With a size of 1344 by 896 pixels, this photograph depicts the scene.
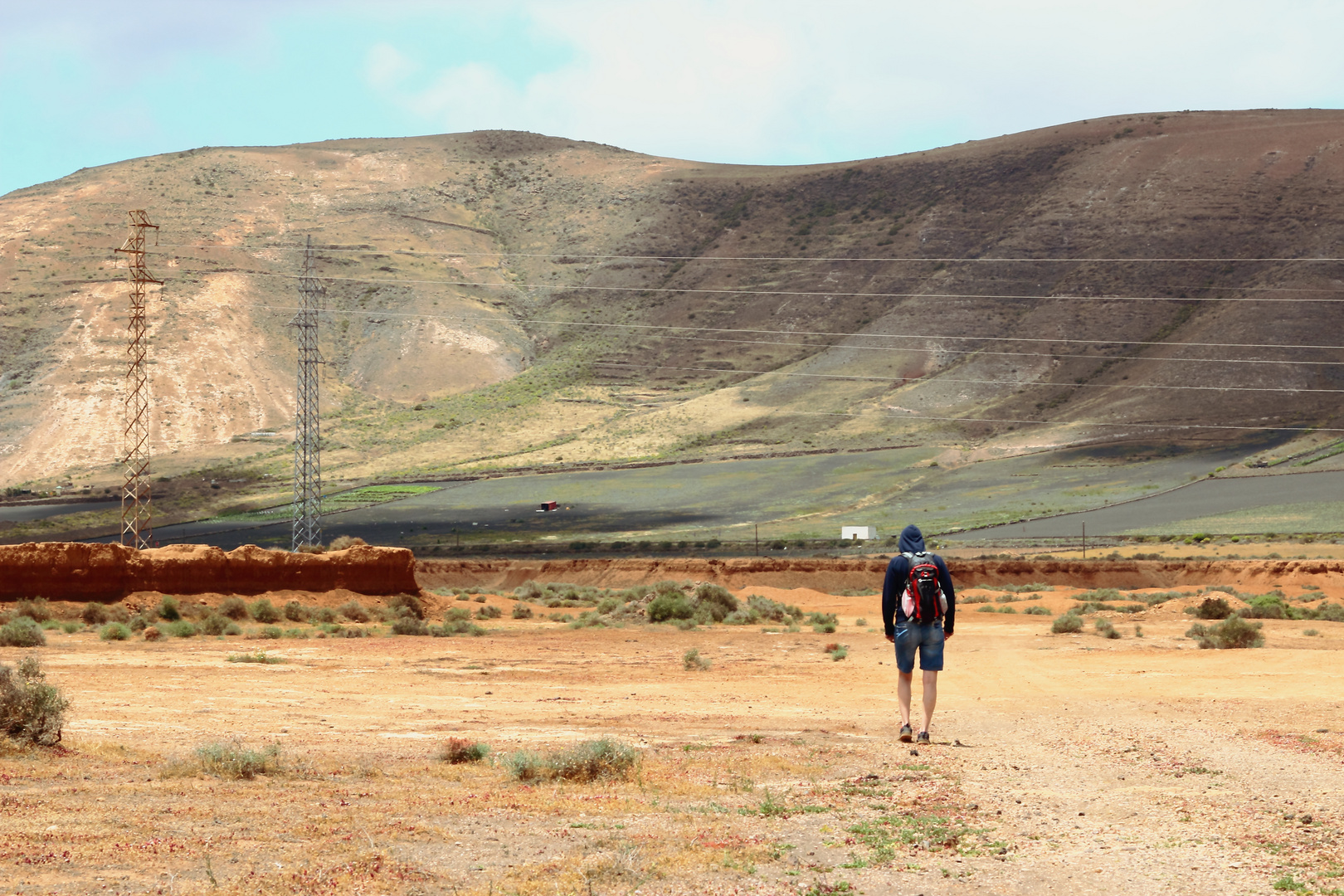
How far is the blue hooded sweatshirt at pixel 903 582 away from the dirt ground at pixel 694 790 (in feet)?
4.15

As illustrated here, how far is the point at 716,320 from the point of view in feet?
519

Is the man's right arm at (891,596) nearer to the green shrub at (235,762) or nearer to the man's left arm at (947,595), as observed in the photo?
the man's left arm at (947,595)

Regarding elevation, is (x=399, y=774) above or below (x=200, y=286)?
below

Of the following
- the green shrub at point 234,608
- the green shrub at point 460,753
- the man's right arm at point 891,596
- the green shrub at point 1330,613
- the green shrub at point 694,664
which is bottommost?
the green shrub at point 1330,613

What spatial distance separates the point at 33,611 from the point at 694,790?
24.1m

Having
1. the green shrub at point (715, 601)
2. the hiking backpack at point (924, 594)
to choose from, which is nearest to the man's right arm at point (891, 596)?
the hiking backpack at point (924, 594)

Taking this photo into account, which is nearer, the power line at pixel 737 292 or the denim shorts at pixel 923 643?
the denim shorts at pixel 923 643

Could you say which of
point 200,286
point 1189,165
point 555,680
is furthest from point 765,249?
point 555,680

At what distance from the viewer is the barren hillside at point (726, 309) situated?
398 ft

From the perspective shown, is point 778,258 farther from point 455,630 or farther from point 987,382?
point 455,630

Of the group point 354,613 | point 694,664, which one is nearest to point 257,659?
point 694,664

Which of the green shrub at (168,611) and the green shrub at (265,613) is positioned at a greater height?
the green shrub at (168,611)

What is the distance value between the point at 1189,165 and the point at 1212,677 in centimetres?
14227

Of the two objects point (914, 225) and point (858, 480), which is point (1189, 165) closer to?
point (914, 225)
